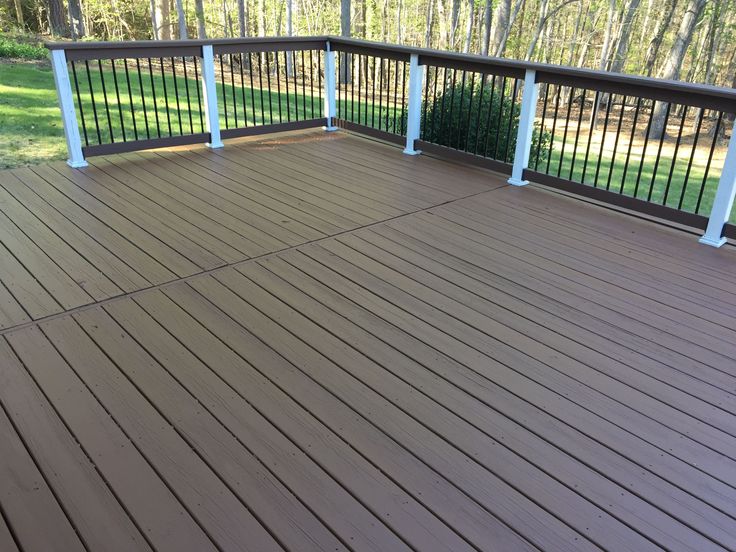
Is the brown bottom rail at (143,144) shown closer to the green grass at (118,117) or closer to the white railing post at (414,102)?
the green grass at (118,117)

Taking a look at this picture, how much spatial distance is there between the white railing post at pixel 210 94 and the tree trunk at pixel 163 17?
10371mm

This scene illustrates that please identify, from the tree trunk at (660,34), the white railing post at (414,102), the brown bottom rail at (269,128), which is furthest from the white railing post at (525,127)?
the tree trunk at (660,34)

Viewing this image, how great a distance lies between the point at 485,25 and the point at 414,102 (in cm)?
1139

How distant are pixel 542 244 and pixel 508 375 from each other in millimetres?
1444

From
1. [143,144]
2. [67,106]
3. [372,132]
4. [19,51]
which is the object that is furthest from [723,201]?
[19,51]

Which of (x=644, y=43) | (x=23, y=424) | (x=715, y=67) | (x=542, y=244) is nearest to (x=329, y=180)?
(x=542, y=244)

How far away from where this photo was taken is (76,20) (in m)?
13.3

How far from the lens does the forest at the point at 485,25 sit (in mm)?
13805

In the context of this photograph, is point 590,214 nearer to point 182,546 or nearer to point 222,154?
point 222,154

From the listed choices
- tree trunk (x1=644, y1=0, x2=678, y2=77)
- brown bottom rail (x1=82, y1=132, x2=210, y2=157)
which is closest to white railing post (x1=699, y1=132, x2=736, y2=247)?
brown bottom rail (x1=82, y1=132, x2=210, y2=157)

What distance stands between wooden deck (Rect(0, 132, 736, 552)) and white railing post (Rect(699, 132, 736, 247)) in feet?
0.45

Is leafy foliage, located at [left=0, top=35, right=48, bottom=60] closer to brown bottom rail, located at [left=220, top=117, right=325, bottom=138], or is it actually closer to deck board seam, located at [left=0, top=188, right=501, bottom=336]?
brown bottom rail, located at [left=220, top=117, right=325, bottom=138]

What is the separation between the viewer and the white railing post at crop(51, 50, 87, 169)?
13.9ft

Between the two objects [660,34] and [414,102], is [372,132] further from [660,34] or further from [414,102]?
[660,34]
